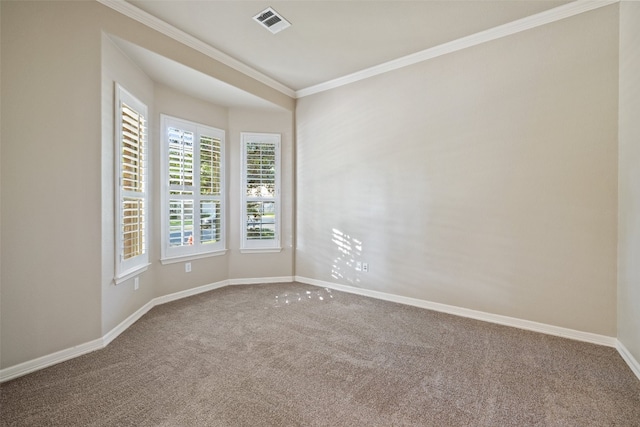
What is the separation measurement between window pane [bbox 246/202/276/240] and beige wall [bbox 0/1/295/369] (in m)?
2.05

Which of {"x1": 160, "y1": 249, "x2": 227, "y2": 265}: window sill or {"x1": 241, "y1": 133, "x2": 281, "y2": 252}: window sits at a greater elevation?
{"x1": 241, "y1": 133, "x2": 281, "y2": 252}: window

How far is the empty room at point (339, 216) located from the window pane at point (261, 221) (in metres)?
0.44

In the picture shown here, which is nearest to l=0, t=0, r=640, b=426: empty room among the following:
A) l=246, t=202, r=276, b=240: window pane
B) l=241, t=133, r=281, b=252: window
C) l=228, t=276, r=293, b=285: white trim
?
l=228, t=276, r=293, b=285: white trim

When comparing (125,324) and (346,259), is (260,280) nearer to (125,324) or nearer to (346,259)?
(346,259)

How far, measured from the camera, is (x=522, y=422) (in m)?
1.69

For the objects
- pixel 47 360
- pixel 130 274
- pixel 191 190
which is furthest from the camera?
pixel 191 190

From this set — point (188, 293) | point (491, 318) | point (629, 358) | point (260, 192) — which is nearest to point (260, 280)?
point (188, 293)

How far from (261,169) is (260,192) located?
1.17 feet

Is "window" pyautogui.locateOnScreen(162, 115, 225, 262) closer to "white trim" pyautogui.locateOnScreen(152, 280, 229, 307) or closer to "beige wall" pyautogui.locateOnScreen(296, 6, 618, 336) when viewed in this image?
"white trim" pyautogui.locateOnScreen(152, 280, 229, 307)

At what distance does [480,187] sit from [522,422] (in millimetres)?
2165

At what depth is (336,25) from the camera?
3020 millimetres

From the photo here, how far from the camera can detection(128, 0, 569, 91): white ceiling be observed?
2732mm

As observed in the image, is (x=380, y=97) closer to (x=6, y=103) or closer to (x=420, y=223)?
(x=420, y=223)

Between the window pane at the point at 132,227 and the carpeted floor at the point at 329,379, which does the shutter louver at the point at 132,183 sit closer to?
the window pane at the point at 132,227
